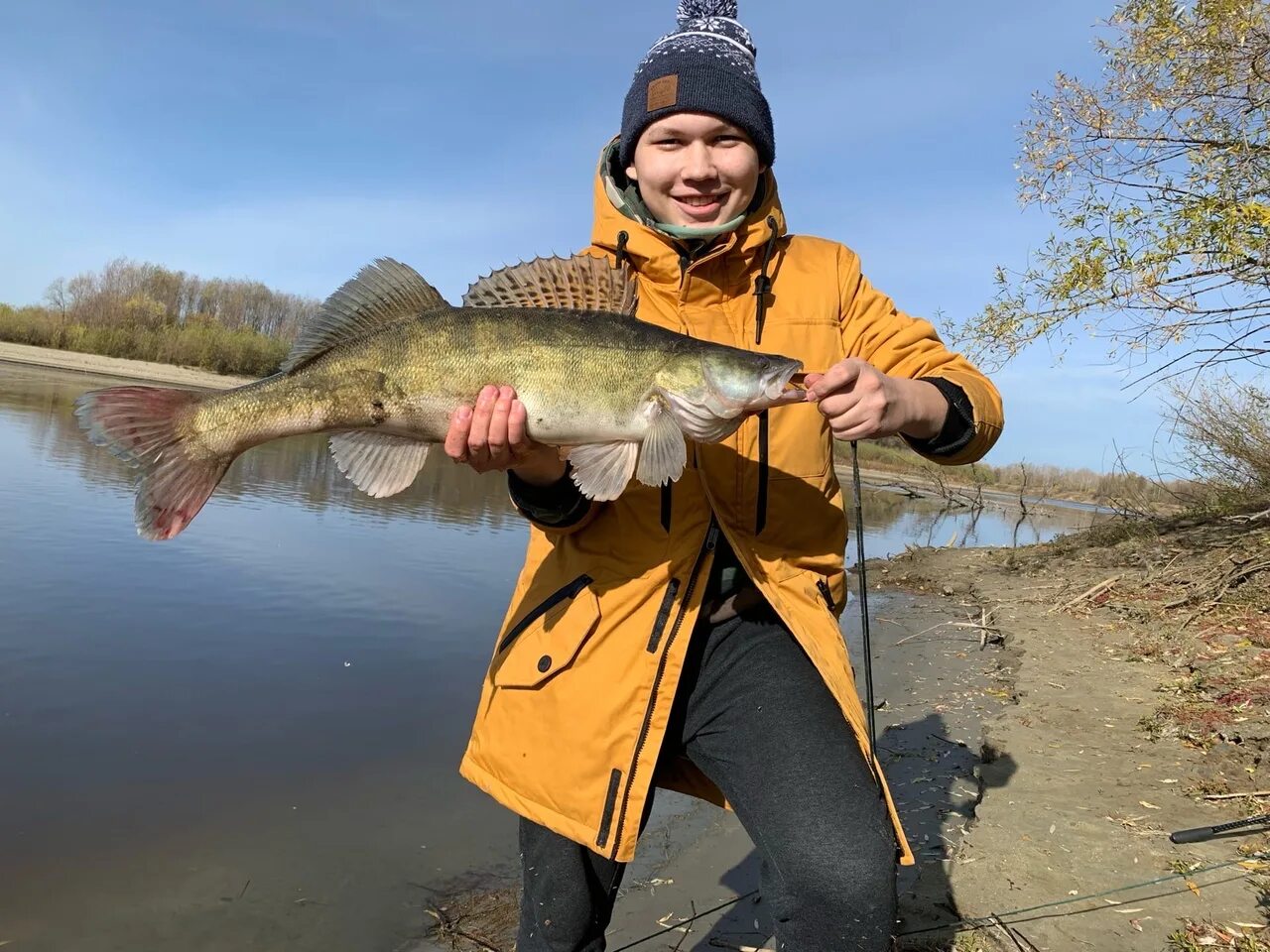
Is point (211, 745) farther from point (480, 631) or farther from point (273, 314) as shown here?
point (273, 314)

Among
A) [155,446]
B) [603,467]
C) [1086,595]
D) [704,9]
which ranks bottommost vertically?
[1086,595]

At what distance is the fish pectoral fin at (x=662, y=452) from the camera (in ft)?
7.61

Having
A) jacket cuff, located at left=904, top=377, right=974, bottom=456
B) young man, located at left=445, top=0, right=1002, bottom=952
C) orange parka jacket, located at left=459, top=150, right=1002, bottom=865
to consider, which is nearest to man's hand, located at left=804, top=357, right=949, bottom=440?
young man, located at left=445, top=0, right=1002, bottom=952

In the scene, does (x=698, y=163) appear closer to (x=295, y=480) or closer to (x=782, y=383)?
(x=782, y=383)

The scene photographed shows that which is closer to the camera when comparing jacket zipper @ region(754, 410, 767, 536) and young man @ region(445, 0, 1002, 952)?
young man @ region(445, 0, 1002, 952)

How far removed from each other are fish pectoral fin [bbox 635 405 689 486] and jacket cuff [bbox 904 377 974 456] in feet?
2.29

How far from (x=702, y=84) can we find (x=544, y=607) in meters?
1.89

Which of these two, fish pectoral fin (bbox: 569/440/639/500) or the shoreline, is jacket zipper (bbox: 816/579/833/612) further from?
the shoreline

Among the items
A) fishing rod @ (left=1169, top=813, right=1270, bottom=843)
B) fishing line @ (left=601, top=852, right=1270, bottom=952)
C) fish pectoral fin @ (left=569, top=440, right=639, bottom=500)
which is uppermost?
fish pectoral fin @ (left=569, top=440, right=639, bottom=500)

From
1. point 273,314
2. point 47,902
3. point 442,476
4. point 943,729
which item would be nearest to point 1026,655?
point 943,729

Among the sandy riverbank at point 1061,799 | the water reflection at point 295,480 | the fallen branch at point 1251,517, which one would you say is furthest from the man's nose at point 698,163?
the fallen branch at point 1251,517

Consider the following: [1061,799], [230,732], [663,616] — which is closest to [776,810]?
[663,616]

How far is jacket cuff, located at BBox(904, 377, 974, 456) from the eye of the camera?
2314 millimetres

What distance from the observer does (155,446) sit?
2.59 m
